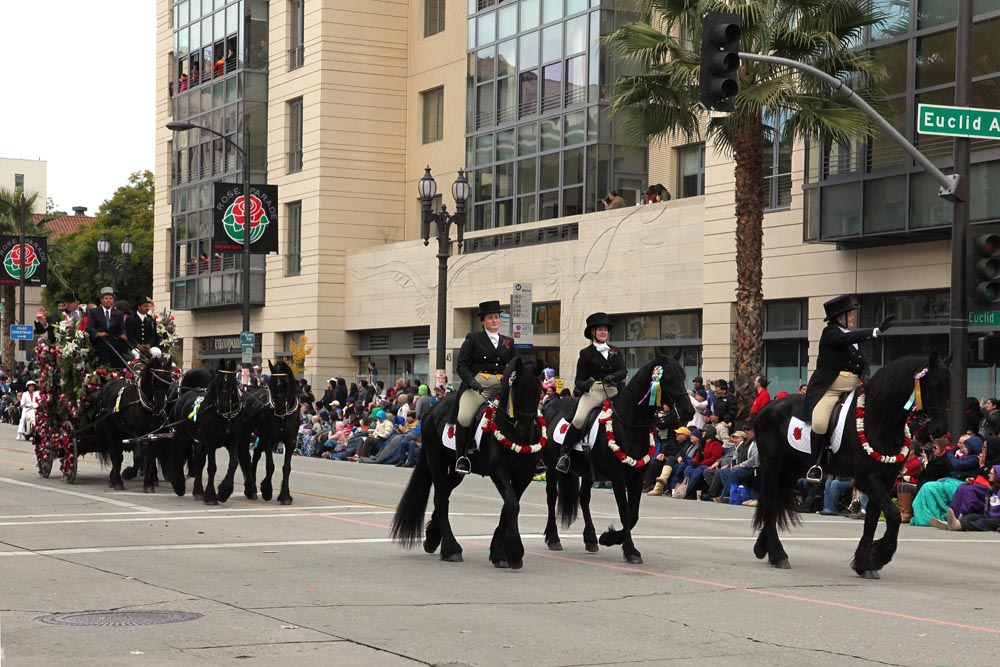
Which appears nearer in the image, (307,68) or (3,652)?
(3,652)

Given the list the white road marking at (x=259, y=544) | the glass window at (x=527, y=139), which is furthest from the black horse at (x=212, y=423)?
the glass window at (x=527, y=139)

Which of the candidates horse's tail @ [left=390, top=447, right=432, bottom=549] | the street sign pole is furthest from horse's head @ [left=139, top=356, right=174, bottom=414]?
the street sign pole

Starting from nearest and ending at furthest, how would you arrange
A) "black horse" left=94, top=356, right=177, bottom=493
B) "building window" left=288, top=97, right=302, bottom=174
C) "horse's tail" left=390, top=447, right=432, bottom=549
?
"horse's tail" left=390, top=447, right=432, bottom=549
"black horse" left=94, top=356, right=177, bottom=493
"building window" left=288, top=97, right=302, bottom=174

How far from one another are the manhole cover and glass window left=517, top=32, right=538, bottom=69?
35067mm

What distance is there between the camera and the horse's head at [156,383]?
20703mm

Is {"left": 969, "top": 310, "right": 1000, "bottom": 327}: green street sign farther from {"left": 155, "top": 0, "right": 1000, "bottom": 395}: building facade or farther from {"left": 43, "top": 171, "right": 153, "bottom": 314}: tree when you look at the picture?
{"left": 43, "top": 171, "right": 153, "bottom": 314}: tree

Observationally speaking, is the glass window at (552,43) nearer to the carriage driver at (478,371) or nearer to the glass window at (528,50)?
the glass window at (528,50)

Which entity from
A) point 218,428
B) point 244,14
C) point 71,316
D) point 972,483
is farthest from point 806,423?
point 244,14

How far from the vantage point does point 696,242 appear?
36.0 meters

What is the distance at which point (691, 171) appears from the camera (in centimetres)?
4047

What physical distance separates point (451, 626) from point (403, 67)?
146 ft

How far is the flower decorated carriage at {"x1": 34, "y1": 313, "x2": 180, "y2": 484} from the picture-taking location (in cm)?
2153

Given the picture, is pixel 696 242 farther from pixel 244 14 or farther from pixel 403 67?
pixel 244 14

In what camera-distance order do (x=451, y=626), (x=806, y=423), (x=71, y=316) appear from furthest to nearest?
(x=71, y=316)
(x=806, y=423)
(x=451, y=626)
